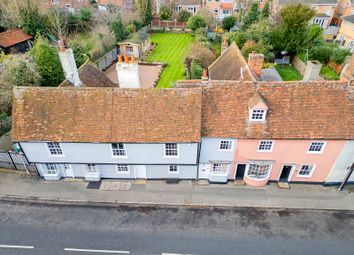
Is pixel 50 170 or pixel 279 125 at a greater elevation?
pixel 279 125

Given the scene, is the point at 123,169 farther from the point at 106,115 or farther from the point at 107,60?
the point at 107,60

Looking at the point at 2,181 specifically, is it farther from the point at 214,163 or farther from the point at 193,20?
the point at 193,20

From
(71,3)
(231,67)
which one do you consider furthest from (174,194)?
(71,3)

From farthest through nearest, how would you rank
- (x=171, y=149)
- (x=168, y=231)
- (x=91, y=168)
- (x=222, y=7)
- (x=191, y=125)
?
1. (x=222, y=7)
2. (x=91, y=168)
3. (x=171, y=149)
4. (x=191, y=125)
5. (x=168, y=231)

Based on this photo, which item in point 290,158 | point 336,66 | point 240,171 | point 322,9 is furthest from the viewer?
point 322,9

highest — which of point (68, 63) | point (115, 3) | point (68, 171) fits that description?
point (68, 63)

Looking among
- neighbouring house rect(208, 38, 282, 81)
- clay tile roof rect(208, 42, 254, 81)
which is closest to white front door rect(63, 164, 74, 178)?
neighbouring house rect(208, 38, 282, 81)

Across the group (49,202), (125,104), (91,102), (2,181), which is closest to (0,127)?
(2,181)
